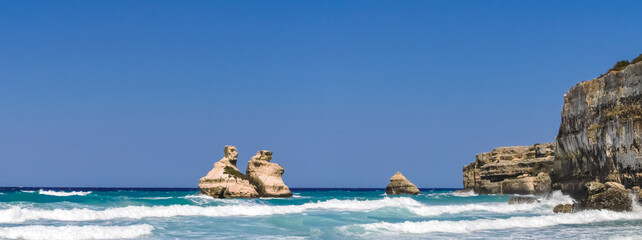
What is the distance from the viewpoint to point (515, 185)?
70.8 meters

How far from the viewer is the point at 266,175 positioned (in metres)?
53.5

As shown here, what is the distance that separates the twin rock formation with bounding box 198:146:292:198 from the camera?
50.3m

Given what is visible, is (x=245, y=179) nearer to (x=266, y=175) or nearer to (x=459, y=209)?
(x=266, y=175)

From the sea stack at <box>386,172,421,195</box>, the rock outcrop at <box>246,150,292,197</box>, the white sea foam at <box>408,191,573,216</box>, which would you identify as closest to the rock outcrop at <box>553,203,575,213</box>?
the white sea foam at <box>408,191,573,216</box>

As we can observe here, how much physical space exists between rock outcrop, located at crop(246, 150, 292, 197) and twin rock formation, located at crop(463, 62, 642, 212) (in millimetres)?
23373

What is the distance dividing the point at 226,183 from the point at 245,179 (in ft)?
6.91

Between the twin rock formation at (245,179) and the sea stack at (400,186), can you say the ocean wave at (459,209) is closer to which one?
the twin rock formation at (245,179)

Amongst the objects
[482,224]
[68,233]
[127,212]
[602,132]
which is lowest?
[68,233]

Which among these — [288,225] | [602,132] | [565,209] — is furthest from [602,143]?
[288,225]

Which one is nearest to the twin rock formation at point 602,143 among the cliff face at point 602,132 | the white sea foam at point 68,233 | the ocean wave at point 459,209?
the cliff face at point 602,132

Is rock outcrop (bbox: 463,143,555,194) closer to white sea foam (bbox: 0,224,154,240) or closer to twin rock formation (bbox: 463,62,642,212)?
twin rock formation (bbox: 463,62,642,212)

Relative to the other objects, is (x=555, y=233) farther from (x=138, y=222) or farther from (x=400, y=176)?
(x=400, y=176)

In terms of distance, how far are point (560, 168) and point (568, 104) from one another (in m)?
4.46

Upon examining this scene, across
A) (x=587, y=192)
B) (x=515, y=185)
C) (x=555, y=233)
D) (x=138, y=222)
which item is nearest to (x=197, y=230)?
(x=138, y=222)
